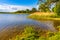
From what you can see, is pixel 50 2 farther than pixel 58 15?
Yes

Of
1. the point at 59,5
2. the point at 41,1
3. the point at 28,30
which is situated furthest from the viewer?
the point at 41,1

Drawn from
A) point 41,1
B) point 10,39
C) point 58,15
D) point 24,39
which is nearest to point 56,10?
point 58,15

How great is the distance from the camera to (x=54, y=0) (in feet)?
104

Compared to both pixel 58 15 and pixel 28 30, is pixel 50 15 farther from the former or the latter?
pixel 28 30

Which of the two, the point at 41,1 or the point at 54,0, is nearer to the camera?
the point at 54,0

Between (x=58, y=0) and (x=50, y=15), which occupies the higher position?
(x=58, y=0)

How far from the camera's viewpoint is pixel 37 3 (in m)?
37.9

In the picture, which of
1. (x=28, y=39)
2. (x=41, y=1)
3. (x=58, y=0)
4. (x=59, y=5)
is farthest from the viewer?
(x=41, y=1)

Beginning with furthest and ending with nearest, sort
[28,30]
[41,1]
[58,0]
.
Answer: [41,1]
[58,0]
[28,30]

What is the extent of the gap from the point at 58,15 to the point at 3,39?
21132 millimetres

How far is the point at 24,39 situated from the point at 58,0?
2486 cm

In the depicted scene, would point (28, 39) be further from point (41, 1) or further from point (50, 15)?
point (41, 1)

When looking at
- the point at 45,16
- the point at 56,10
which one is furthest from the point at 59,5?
A: the point at 45,16

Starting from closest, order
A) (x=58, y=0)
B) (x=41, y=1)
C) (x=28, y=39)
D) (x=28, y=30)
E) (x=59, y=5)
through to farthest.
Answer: (x=28, y=39)
(x=28, y=30)
(x=59, y=5)
(x=58, y=0)
(x=41, y=1)
